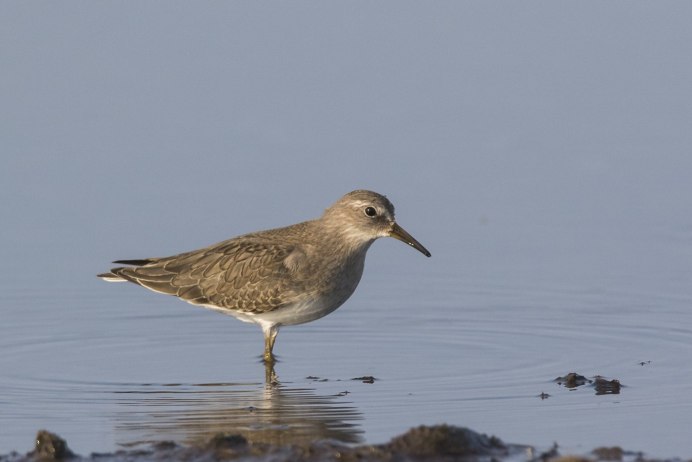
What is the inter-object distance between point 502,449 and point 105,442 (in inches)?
99.6

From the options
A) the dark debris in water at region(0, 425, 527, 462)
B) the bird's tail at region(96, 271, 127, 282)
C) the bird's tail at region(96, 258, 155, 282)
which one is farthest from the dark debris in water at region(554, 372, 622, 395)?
the bird's tail at region(96, 271, 127, 282)

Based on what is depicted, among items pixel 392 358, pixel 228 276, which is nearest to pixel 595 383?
pixel 392 358

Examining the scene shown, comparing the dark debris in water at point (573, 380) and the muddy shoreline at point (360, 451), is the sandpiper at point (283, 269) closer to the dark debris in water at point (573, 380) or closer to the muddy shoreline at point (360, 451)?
the dark debris in water at point (573, 380)

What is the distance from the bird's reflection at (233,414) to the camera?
9320 mm

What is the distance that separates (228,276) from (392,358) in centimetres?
174

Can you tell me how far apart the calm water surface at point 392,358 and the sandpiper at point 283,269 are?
0.37 m

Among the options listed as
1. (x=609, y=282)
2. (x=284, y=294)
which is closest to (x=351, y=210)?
(x=284, y=294)

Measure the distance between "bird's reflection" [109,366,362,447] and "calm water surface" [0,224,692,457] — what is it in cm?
2

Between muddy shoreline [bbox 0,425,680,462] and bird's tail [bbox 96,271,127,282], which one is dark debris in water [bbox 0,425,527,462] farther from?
bird's tail [bbox 96,271,127,282]

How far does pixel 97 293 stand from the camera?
13727 mm

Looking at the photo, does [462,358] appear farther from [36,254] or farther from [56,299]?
[36,254]

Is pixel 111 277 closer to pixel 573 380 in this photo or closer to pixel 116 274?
pixel 116 274

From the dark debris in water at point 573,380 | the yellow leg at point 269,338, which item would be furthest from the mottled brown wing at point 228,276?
the dark debris in water at point 573,380

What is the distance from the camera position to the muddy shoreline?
8.30m
